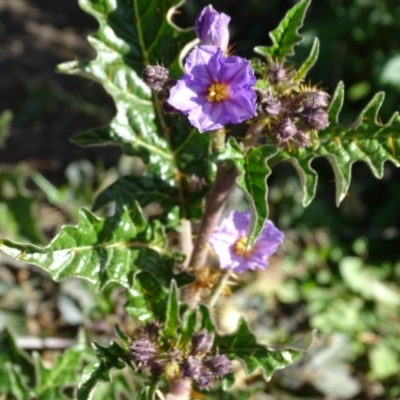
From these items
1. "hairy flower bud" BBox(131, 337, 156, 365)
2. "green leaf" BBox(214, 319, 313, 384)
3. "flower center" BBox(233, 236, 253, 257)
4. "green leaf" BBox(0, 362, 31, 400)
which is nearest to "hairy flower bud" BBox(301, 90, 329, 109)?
"flower center" BBox(233, 236, 253, 257)

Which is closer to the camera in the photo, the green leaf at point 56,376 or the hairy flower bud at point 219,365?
the hairy flower bud at point 219,365

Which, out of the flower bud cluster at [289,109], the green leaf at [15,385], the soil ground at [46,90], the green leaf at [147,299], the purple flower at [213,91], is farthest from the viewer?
the soil ground at [46,90]

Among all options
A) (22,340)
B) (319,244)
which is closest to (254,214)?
(22,340)

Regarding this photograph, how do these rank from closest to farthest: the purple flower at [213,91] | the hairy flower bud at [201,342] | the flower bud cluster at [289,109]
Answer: the purple flower at [213,91] → the flower bud cluster at [289,109] → the hairy flower bud at [201,342]

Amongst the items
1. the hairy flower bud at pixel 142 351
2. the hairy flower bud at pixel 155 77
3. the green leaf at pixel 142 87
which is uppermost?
the hairy flower bud at pixel 155 77

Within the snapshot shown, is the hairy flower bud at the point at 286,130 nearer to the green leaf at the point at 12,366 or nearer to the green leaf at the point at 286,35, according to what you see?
the green leaf at the point at 286,35

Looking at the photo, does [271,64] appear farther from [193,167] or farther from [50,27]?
[50,27]

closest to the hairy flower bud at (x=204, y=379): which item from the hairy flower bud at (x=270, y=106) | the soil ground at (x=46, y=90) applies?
the hairy flower bud at (x=270, y=106)

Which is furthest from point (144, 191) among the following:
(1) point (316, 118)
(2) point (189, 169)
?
(1) point (316, 118)
